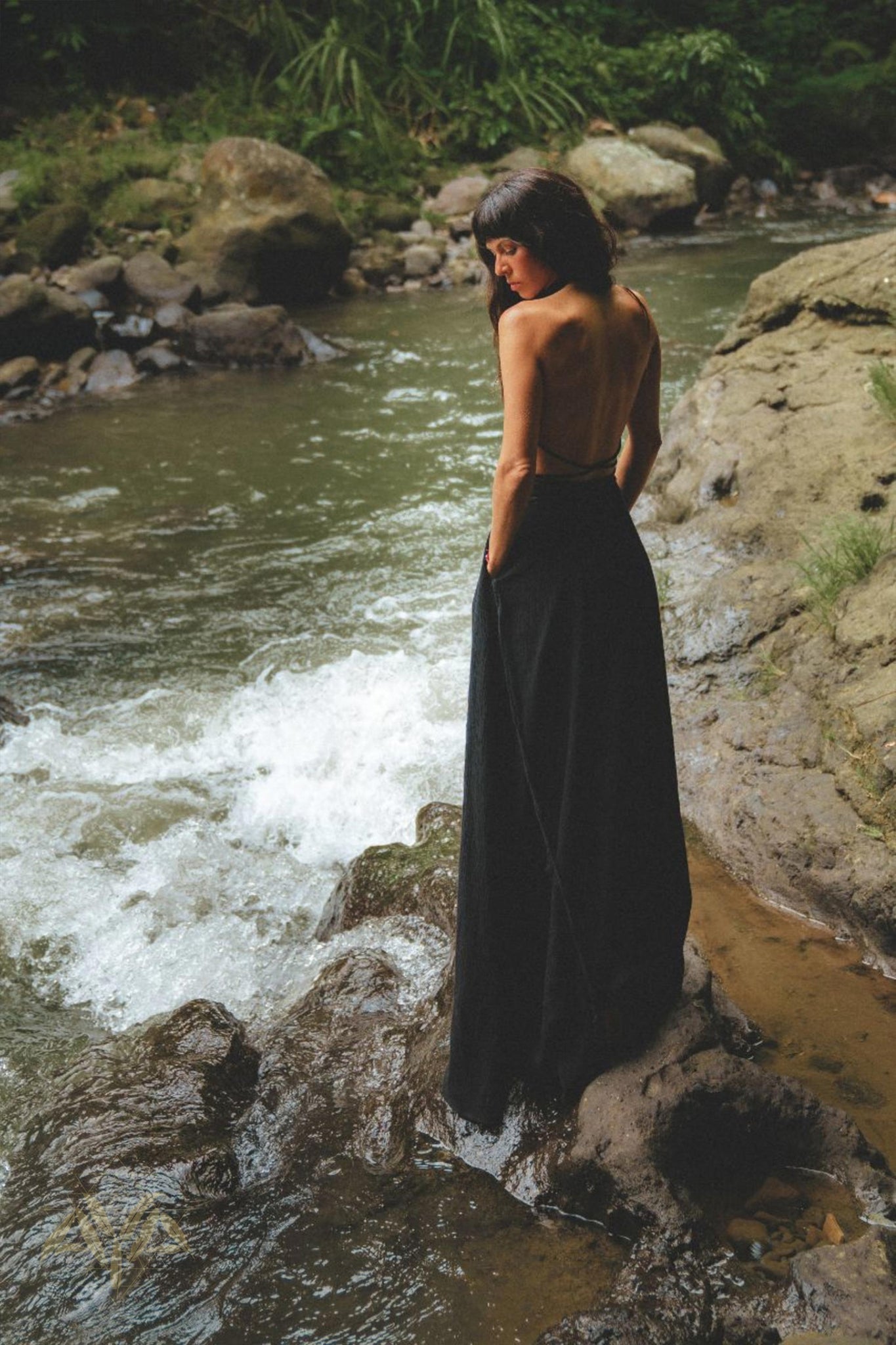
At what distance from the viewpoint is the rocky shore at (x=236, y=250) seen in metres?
11.0

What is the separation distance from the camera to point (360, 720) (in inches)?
208

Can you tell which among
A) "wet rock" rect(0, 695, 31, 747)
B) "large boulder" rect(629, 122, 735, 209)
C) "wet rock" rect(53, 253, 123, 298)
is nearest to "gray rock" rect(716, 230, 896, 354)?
"wet rock" rect(0, 695, 31, 747)

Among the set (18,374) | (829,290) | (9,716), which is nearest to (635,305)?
(9,716)

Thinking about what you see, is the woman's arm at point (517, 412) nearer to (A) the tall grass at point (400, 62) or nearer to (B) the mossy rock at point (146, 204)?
(B) the mossy rock at point (146, 204)

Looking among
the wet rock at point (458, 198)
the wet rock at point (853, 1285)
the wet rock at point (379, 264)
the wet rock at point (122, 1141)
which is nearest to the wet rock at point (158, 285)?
the wet rock at point (379, 264)

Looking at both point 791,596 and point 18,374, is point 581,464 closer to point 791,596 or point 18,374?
point 791,596

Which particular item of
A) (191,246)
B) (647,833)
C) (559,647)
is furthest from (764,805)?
(191,246)

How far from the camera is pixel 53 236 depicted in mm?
12344

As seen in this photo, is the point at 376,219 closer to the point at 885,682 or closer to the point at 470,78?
the point at 470,78

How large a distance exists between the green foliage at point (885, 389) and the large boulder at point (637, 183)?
10.8 m

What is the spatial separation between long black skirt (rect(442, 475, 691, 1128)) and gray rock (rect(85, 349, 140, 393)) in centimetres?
935

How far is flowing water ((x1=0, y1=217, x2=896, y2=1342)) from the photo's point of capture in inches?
117

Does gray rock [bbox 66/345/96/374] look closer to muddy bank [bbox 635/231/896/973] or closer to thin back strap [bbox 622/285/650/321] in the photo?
muddy bank [bbox 635/231/896/973]

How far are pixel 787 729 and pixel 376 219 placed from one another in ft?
41.6
